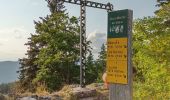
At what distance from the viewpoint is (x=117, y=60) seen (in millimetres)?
7293

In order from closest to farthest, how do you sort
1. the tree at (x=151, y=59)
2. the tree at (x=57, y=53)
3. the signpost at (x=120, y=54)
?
1. the signpost at (x=120, y=54)
2. the tree at (x=151, y=59)
3. the tree at (x=57, y=53)

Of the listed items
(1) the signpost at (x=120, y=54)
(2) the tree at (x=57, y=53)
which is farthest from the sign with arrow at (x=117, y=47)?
(2) the tree at (x=57, y=53)

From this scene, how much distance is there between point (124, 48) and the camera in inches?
282

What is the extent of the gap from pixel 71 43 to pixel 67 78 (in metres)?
2.95

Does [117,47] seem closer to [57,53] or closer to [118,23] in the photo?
[118,23]

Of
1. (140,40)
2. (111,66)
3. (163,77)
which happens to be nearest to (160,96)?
(163,77)

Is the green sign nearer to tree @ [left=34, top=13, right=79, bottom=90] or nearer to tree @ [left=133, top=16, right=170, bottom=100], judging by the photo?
tree @ [left=133, top=16, right=170, bottom=100]

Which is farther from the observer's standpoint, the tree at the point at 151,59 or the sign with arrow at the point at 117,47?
the tree at the point at 151,59

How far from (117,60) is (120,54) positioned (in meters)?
0.12

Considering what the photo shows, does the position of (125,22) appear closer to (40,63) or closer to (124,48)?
(124,48)

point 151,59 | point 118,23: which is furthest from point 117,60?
point 151,59

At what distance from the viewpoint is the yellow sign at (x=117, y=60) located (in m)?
7.18

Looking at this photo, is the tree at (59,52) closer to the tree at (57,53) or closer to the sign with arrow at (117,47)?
the tree at (57,53)

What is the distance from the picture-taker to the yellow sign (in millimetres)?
7184
